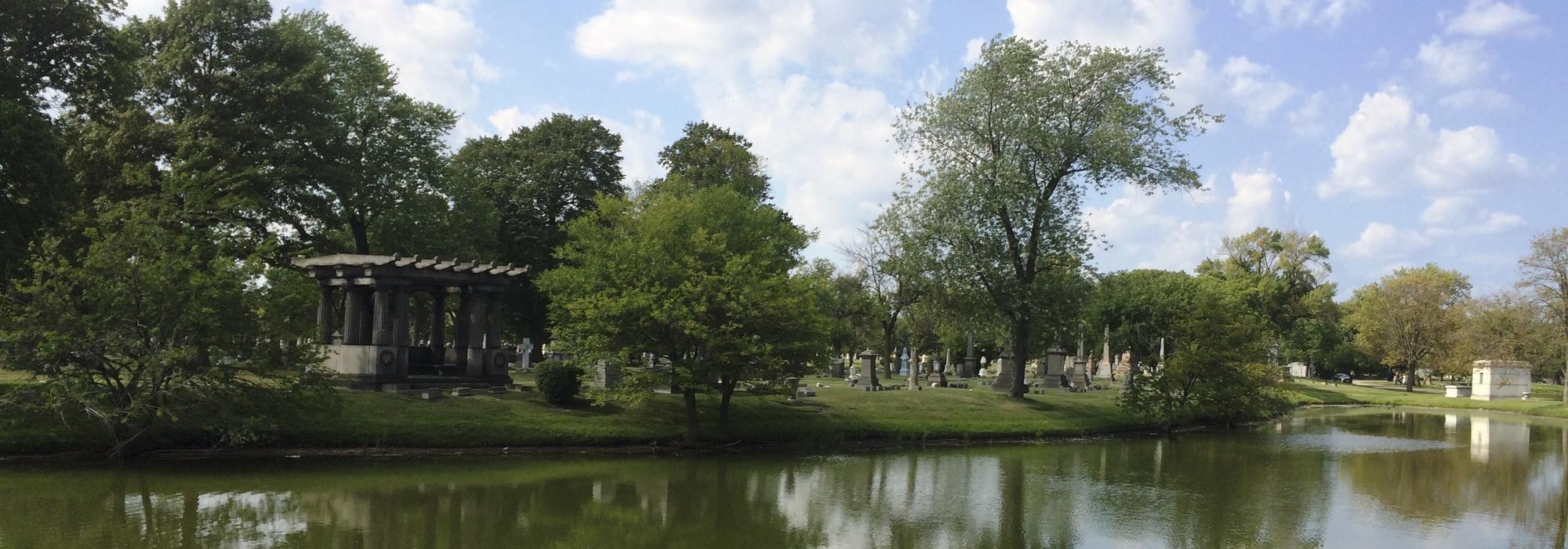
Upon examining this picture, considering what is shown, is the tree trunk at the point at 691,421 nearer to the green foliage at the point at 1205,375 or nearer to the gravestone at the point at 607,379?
the gravestone at the point at 607,379

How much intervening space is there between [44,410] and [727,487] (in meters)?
15.5

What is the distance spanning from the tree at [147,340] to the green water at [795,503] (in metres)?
1.55

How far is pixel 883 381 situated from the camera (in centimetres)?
5297

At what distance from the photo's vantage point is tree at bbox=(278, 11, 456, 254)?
→ 3797 cm

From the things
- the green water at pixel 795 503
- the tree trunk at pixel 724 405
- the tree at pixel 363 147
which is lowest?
the green water at pixel 795 503

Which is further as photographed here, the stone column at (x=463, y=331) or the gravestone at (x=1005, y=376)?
the gravestone at (x=1005, y=376)

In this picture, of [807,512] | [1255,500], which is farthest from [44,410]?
[1255,500]

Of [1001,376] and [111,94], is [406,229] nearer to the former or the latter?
[111,94]

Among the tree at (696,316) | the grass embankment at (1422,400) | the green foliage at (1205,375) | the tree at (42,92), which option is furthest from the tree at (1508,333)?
the tree at (42,92)

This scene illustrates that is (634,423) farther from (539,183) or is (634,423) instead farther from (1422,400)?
(1422,400)

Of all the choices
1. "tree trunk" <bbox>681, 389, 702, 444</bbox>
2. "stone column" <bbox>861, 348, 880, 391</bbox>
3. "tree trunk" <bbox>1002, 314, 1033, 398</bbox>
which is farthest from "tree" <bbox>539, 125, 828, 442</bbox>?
"stone column" <bbox>861, 348, 880, 391</bbox>

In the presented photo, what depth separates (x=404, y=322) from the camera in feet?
101

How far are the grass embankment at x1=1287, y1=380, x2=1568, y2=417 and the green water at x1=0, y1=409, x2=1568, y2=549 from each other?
30.4 meters

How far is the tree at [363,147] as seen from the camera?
125 feet
